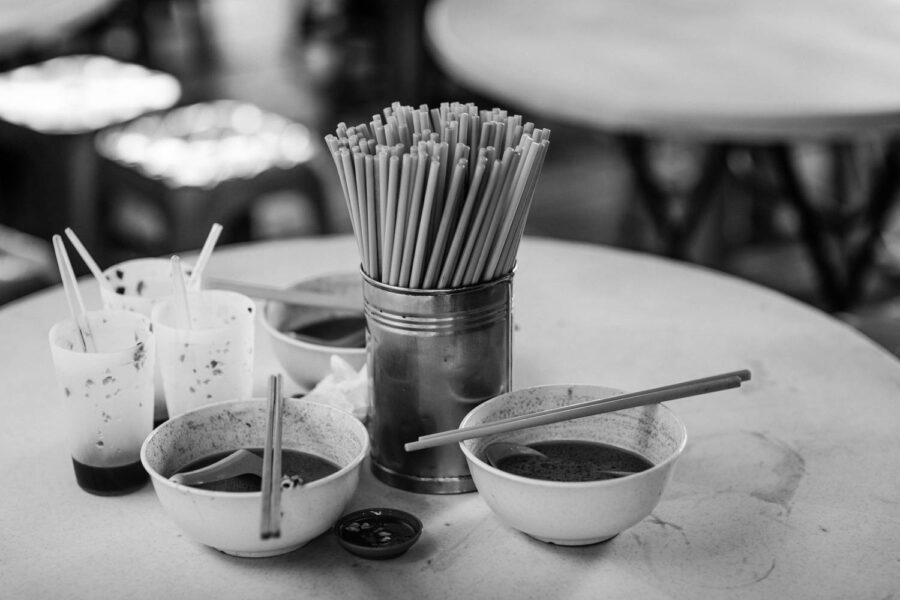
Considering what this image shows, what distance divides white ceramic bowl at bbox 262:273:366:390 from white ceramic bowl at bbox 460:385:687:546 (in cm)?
23

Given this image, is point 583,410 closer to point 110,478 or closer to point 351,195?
point 351,195

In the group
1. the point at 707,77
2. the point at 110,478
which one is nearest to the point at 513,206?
the point at 110,478

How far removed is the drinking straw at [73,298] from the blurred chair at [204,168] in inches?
52.1

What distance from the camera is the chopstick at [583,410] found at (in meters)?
0.92

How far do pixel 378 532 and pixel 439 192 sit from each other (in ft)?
0.98

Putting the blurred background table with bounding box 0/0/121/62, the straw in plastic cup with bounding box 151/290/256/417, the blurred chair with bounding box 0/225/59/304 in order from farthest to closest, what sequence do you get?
the blurred background table with bounding box 0/0/121/62
the blurred chair with bounding box 0/225/59/304
the straw in plastic cup with bounding box 151/290/256/417

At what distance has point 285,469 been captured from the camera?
0.95 m

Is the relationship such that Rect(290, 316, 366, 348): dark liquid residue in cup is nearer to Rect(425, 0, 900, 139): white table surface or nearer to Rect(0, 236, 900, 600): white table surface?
Rect(0, 236, 900, 600): white table surface

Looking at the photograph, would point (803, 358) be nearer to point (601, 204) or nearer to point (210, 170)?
point (210, 170)

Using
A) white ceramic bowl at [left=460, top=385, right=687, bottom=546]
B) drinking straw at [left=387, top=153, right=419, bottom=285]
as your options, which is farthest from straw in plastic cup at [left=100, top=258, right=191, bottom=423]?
white ceramic bowl at [left=460, top=385, right=687, bottom=546]

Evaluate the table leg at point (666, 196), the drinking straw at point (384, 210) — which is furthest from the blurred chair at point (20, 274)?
the table leg at point (666, 196)

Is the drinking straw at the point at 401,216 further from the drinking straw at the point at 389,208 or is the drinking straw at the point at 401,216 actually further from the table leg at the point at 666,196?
the table leg at the point at 666,196

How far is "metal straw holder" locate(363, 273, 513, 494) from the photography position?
3.18 feet

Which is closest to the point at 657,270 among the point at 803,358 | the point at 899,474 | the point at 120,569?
the point at 803,358
